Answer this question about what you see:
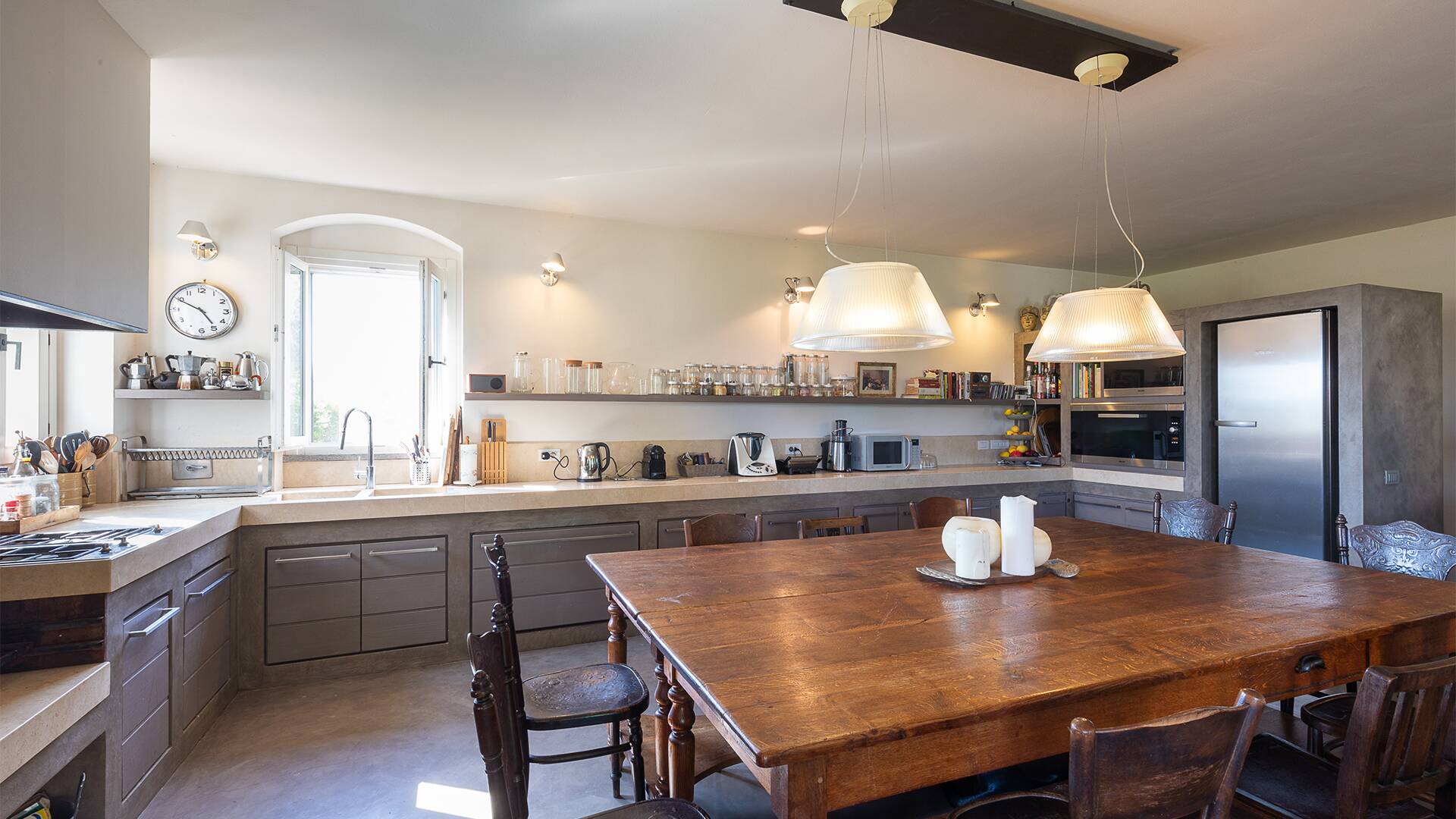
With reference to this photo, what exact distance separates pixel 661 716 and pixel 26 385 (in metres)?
3.10

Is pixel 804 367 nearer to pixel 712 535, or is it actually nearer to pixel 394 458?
pixel 712 535

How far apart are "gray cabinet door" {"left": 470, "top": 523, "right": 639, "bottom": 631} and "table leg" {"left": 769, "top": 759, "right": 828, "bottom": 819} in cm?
272

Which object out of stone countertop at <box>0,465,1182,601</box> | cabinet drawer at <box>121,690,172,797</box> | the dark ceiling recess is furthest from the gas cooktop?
the dark ceiling recess

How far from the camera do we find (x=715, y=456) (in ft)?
15.4

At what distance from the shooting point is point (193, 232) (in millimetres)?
3354

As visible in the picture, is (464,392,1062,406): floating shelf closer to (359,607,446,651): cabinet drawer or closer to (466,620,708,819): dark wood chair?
(359,607,446,651): cabinet drawer

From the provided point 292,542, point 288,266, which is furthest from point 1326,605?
point 288,266

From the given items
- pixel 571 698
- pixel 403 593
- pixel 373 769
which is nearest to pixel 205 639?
pixel 403 593

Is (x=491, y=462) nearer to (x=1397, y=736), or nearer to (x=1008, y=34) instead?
(x=1008, y=34)

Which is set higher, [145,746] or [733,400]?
[733,400]

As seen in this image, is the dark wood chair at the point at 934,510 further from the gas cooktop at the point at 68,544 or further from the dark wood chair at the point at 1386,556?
the gas cooktop at the point at 68,544

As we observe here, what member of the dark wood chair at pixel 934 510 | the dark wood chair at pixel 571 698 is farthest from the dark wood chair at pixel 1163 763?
the dark wood chair at pixel 934 510

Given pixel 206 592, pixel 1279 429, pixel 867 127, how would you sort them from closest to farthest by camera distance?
1. pixel 206 592
2. pixel 867 127
3. pixel 1279 429

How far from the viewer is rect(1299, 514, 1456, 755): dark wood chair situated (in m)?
2.04
